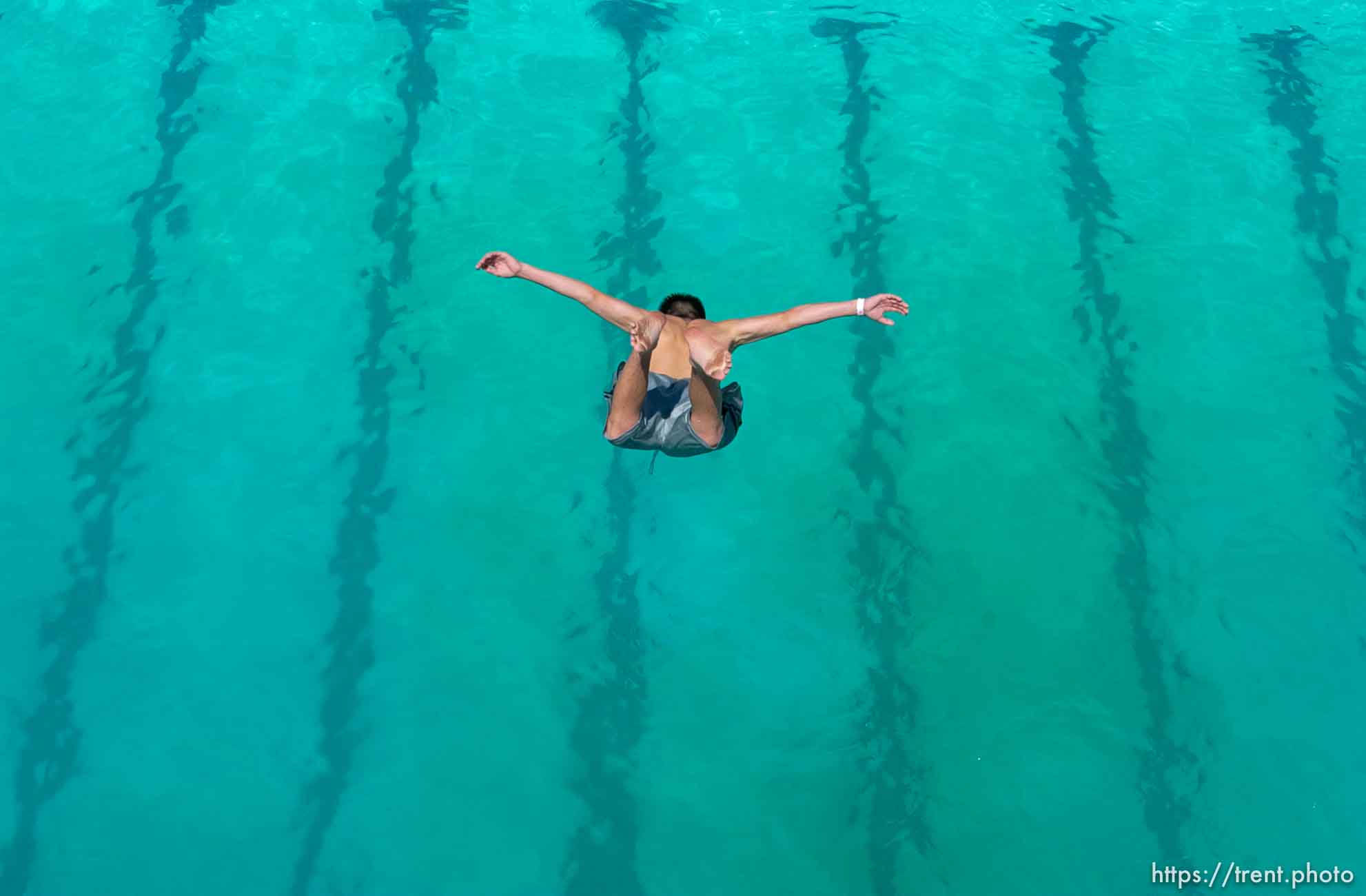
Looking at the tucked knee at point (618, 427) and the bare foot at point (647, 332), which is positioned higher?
the bare foot at point (647, 332)

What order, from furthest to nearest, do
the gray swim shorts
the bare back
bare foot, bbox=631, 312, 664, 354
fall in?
the gray swim shorts, the bare back, bare foot, bbox=631, 312, 664, 354

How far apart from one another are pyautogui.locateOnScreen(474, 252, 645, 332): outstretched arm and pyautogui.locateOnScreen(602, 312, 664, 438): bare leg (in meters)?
0.07

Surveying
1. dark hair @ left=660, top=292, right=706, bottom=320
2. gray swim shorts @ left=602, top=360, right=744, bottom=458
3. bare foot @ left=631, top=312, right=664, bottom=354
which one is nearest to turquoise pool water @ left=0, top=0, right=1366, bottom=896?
gray swim shorts @ left=602, top=360, right=744, bottom=458

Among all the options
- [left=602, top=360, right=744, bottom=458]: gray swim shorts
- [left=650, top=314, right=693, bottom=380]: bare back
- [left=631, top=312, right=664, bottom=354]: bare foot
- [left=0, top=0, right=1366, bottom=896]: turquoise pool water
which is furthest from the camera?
[left=0, top=0, right=1366, bottom=896]: turquoise pool water

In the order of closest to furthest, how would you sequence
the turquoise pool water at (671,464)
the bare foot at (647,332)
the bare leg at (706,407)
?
the bare foot at (647,332), the bare leg at (706,407), the turquoise pool water at (671,464)

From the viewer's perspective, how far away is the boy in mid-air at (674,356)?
354 centimetres

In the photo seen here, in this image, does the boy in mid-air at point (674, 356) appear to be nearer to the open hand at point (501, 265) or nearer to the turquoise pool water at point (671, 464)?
the open hand at point (501, 265)

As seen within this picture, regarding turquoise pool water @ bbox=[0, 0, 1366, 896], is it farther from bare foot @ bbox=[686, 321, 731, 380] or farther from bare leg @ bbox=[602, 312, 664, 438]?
bare foot @ bbox=[686, 321, 731, 380]

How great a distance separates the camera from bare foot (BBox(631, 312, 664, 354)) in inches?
131

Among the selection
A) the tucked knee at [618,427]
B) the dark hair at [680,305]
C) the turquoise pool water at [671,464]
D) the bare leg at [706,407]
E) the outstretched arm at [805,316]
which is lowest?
the turquoise pool water at [671,464]

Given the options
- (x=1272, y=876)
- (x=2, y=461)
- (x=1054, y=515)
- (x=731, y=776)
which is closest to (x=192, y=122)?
(x=2, y=461)

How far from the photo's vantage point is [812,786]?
156 inches

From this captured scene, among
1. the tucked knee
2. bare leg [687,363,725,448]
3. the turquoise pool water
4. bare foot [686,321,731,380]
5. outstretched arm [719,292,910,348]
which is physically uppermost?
outstretched arm [719,292,910,348]

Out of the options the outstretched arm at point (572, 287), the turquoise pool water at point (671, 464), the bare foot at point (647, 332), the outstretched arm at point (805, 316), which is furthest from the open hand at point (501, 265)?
the turquoise pool water at point (671, 464)
